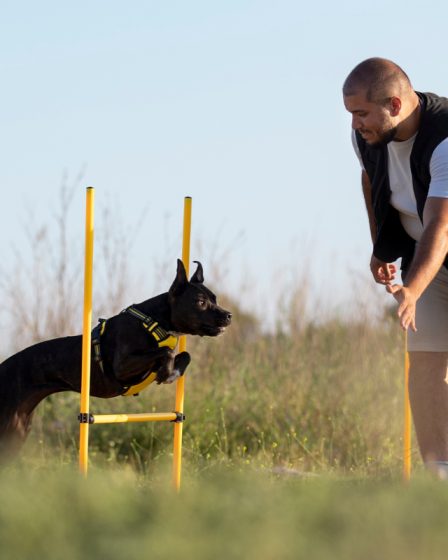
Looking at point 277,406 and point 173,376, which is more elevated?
point 173,376

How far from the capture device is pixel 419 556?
1.58 metres

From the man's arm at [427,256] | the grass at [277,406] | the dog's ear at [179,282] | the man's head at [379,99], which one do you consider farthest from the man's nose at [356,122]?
the grass at [277,406]

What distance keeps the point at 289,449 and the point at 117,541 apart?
5548 millimetres

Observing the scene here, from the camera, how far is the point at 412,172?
169 inches

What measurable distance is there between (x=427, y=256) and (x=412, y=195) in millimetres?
632

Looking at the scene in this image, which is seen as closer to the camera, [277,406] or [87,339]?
[87,339]

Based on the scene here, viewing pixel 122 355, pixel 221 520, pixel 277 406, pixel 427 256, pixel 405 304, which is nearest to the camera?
pixel 221 520

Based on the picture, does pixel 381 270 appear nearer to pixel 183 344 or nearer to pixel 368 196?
pixel 368 196

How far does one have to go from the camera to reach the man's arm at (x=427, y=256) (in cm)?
362

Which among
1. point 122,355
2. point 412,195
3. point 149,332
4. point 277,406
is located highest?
point 412,195

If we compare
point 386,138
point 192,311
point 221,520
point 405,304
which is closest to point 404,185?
point 386,138

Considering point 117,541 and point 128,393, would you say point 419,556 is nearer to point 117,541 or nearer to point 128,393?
Result: point 117,541

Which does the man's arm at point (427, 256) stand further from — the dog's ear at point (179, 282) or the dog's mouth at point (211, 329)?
the dog's ear at point (179, 282)

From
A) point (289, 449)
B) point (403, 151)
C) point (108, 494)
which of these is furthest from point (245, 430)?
point (108, 494)
